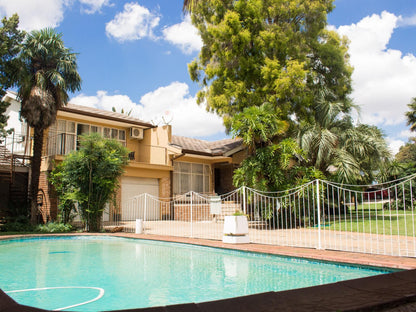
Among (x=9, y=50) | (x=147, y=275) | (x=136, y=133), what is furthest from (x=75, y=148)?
(x=147, y=275)

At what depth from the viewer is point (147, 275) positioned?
6.98 m

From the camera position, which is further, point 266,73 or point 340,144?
point 340,144

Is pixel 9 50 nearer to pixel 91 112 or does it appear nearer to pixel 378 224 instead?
pixel 91 112

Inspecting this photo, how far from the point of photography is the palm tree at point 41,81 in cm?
1501

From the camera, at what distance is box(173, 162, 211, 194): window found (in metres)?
21.9

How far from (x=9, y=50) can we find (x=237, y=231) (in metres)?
13.0

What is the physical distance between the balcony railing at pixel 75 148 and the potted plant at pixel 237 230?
392 inches

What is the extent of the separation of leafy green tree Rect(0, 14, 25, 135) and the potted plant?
1172cm

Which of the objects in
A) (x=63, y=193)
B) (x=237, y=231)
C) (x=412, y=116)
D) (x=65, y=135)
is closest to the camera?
(x=237, y=231)

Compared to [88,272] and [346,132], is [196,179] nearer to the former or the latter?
[346,132]

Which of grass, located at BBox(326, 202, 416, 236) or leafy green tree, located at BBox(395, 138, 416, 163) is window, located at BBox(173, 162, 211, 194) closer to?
grass, located at BBox(326, 202, 416, 236)

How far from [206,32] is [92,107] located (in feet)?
29.8

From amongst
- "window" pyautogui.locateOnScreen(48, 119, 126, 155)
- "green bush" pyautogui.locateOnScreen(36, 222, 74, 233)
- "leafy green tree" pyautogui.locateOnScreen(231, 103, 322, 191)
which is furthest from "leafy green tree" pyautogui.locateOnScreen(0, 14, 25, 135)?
"leafy green tree" pyautogui.locateOnScreen(231, 103, 322, 191)

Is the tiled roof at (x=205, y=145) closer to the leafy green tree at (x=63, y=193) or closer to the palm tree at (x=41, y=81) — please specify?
the leafy green tree at (x=63, y=193)
